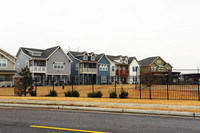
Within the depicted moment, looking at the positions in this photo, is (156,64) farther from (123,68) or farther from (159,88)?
(159,88)

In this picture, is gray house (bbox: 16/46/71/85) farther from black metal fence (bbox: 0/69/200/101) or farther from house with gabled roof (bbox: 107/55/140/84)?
house with gabled roof (bbox: 107/55/140/84)

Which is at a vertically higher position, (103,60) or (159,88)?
(103,60)

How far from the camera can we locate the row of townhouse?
41.6 m

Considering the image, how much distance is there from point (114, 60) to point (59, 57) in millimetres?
18671

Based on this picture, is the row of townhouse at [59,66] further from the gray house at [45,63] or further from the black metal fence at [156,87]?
the black metal fence at [156,87]

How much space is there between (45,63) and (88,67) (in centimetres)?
1178

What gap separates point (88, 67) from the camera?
171 ft

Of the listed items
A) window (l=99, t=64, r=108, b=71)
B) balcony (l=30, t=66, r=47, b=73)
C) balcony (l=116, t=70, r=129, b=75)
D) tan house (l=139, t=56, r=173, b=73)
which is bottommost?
balcony (l=116, t=70, r=129, b=75)

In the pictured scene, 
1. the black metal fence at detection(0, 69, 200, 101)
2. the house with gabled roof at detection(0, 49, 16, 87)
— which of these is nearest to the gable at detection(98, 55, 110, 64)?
the black metal fence at detection(0, 69, 200, 101)

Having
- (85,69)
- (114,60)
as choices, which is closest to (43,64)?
(85,69)

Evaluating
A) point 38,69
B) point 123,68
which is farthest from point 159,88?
point 123,68

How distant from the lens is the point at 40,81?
147ft

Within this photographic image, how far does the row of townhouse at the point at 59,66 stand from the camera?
1638 inches

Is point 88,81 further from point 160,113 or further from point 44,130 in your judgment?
point 44,130
